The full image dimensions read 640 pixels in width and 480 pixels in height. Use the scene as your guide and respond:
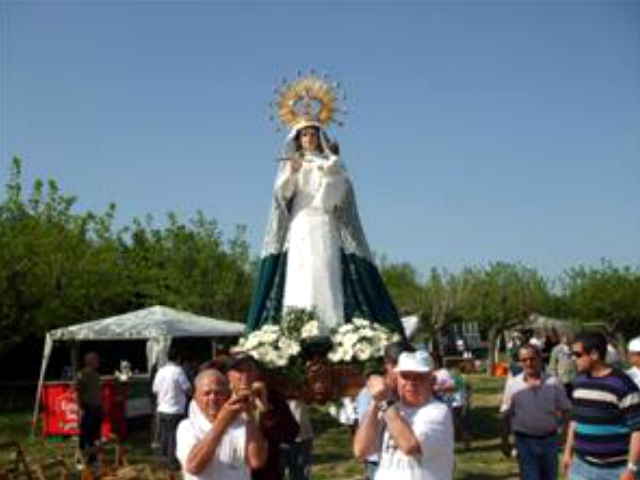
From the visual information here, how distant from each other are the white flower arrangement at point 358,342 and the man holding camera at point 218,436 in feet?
11.4

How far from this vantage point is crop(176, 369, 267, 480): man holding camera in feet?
13.6

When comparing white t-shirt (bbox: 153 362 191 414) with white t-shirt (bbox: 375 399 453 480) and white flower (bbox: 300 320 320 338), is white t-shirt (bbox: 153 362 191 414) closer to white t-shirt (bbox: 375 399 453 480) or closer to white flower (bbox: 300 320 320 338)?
white flower (bbox: 300 320 320 338)

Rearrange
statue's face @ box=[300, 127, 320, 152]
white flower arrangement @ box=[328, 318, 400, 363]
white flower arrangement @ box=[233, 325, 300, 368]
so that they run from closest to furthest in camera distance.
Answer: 1. white flower arrangement @ box=[233, 325, 300, 368]
2. white flower arrangement @ box=[328, 318, 400, 363]
3. statue's face @ box=[300, 127, 320, 152]

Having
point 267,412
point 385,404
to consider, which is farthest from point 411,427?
point 267,412

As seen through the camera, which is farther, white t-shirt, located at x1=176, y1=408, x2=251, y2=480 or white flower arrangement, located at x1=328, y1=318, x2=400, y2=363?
white flower arrangement, located at x1=328, y1=318, x2=400, y2=363

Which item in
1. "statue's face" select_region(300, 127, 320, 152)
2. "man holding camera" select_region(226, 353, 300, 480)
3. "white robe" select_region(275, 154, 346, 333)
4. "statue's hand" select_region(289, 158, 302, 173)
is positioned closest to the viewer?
"man holding camera" select_region(226, 353, 300, 480)

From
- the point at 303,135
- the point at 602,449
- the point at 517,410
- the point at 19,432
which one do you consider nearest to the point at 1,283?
the point at 19,432

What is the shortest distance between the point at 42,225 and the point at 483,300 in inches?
1337

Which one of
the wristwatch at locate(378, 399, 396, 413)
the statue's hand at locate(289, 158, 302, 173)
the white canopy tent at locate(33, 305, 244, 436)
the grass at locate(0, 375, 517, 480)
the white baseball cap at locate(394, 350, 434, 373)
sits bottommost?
the grass at locate(0, 375, 517, 480)

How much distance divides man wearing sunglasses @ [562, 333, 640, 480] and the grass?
5.51 m

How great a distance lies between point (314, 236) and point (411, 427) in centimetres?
622

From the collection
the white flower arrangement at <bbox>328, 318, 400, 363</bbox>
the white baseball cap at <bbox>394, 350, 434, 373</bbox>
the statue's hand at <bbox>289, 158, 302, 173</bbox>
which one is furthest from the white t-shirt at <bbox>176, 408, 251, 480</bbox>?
the statue's hand at <bbox>289, 158, 302, 173</bbox>

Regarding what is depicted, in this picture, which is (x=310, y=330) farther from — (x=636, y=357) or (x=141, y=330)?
(x=141, y=330)

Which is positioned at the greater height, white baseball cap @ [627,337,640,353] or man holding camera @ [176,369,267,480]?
white baseball cap @ [627,337,640,353]
